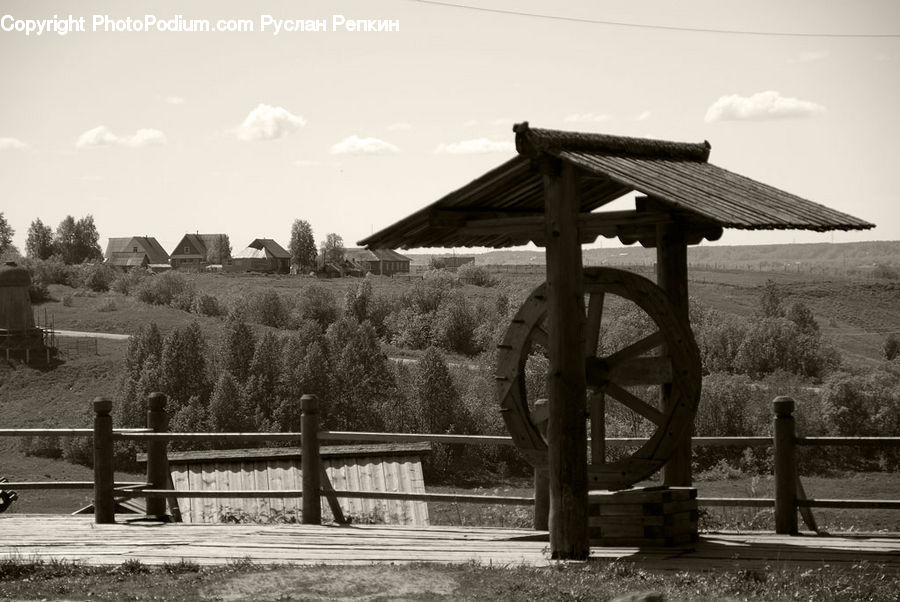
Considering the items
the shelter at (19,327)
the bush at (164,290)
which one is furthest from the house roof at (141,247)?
the shelter at (19,327)

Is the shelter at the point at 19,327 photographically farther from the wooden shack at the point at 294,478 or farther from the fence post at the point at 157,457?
the fence post at the point at 157,457

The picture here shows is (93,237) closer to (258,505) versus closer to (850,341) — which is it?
(850,341)

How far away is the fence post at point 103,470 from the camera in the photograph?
1231 centimetres

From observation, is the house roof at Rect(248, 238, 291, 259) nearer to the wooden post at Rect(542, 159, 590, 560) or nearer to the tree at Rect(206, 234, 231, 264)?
the tree at Rect(206, 234, 231, 264)

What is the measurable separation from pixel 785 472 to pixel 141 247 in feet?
477

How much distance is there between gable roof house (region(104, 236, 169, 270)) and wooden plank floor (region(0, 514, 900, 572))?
13589cm

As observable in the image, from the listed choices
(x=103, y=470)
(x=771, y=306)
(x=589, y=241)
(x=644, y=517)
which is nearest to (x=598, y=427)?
(x=644, y=517)

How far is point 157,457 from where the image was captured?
42.2ft

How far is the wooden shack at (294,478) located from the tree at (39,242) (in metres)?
128

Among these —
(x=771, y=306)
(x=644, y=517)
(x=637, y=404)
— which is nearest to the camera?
(x=644, y=517)

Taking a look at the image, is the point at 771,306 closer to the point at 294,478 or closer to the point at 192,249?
the point at 294,478

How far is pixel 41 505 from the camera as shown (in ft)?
147

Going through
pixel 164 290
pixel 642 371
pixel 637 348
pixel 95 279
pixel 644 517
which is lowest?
pixel 644 517

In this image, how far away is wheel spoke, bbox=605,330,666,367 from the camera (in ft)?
34.8
